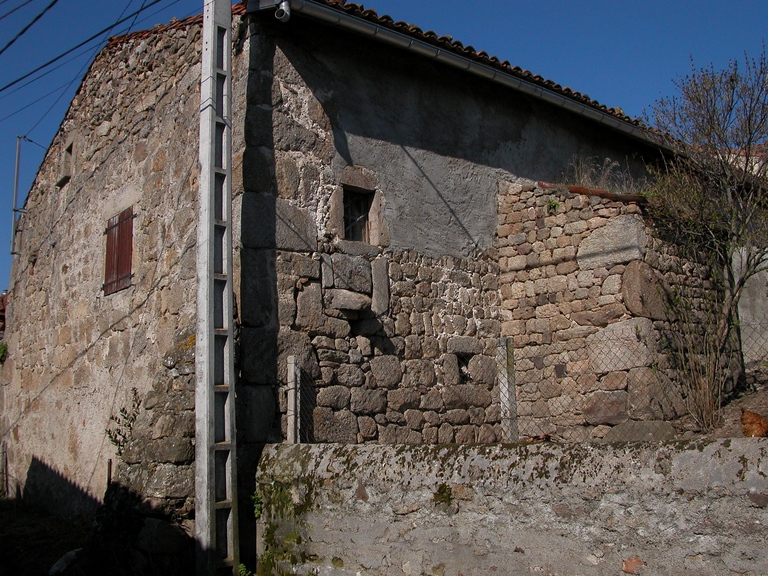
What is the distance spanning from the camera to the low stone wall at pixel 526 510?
10.8 feet

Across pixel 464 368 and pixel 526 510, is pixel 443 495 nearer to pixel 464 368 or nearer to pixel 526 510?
pixel 526 510

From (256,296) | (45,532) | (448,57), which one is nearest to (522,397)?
(256,296)

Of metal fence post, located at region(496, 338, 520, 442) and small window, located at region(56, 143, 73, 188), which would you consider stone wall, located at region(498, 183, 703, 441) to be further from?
small window, located at region(56, 143, 73, 188)

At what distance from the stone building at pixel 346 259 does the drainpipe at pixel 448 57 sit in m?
0.02

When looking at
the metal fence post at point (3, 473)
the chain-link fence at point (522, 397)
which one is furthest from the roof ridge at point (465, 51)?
the metal fence post at point (3, 473)

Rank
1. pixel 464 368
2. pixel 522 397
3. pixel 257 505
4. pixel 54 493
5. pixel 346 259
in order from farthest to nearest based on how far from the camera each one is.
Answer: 1. pixel 54 493
2. pixel 522 397
3. pixel 464 368
4. pixel 346 259
5. pixel 257 505

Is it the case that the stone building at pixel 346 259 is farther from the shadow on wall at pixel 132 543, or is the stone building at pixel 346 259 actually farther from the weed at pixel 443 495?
the weed at pixel 443 495

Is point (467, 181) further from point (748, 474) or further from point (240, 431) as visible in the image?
point (748, 474)

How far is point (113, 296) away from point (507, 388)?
14.1 ft

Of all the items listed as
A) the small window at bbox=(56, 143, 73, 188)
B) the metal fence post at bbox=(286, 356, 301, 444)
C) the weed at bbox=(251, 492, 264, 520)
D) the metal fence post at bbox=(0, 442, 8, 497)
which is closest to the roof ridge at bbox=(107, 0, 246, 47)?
the small window at bbox=(56, 143, 73, 188)

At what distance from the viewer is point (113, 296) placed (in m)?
8.01

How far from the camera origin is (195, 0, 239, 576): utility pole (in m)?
5.46

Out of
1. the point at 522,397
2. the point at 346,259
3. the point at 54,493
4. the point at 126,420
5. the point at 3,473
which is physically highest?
the point at 346,259

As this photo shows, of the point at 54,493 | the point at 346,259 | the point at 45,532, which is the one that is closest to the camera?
the point at 346,259
